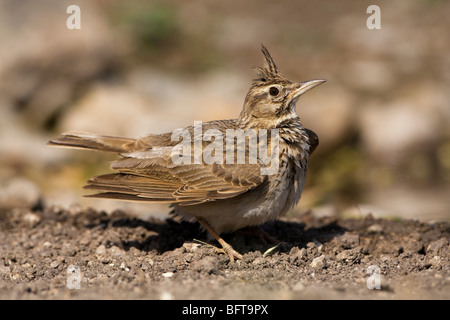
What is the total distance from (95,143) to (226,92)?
241 inches

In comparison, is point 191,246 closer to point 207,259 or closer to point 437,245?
point 207,259

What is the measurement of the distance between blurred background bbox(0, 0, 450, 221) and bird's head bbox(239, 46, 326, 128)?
8.10ft

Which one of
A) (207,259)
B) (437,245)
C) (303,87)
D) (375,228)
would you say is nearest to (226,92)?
(375,228)

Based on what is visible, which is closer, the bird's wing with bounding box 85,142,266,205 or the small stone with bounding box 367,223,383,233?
the bird's wing with bounding box 85,142,266,205

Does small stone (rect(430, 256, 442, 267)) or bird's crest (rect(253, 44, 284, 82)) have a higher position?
bird's crest (rect(253, 44, 284, 82))

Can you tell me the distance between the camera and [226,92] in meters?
12.9

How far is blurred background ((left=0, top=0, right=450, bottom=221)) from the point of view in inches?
430

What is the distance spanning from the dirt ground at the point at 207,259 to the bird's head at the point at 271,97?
128 cm

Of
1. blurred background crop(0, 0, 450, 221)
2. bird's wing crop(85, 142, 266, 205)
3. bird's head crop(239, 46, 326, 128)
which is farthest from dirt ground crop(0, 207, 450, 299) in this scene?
bird's head crop(239, 46, 326, 128)

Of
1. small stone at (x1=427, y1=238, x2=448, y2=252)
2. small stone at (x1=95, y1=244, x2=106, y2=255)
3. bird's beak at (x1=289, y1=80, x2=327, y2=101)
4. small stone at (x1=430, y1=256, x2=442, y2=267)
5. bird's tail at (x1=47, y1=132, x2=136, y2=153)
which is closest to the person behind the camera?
small stone at (x1=430, y1=256, x2=442, y2=267)

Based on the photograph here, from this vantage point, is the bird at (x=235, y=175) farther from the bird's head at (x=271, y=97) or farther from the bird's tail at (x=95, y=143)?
the bird's tail at (x=95, y=143)

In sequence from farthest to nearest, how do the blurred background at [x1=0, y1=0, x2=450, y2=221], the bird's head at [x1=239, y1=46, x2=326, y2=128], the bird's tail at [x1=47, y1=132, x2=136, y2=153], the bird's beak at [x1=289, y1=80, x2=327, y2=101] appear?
the blurred background at [x1=0, y1=0, x2=450, y2=221] < the bird's tail at [x1=47, y1=132, x2=136, y2=153] < the bird's head at [x1=239, y1=46, x2=326, y2=128] < the bird's beak at [x1=289, y1=80, x2=327, y2=101]

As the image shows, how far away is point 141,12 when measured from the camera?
16.9 m

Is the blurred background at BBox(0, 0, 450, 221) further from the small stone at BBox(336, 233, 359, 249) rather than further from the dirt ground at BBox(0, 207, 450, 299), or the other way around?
the small stone at BBox(336, 233, 359, 249)
